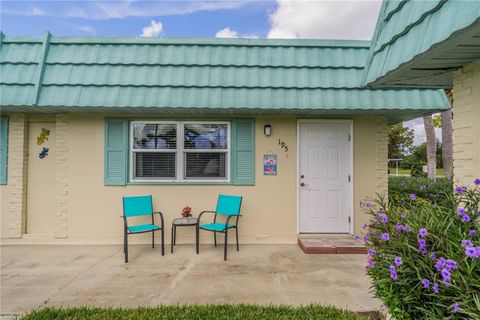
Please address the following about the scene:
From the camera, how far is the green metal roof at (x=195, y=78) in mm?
4816

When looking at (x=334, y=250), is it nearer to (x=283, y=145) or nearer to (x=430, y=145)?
(x=283, y=145)

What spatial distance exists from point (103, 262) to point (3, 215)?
2754 mm

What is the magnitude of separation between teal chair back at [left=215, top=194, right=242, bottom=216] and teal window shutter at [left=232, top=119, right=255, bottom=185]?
0.41 meters

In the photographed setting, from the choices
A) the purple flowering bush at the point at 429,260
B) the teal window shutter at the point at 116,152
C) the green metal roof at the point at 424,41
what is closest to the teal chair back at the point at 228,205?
the teal window shutter at the point at 116,152

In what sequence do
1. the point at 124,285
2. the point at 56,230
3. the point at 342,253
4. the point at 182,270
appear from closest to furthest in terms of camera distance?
the point at 124,285 → the point at 182,270 → the point at 342,253 → the point at 56,230

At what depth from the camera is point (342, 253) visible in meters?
4.78

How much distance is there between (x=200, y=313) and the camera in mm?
2791

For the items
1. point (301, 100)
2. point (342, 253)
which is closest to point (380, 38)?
→ point (301, 100)

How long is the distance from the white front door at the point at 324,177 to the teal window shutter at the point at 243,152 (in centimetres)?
99

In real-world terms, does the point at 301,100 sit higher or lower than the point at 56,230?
higher

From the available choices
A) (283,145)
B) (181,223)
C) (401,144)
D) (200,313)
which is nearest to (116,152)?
(181,223)

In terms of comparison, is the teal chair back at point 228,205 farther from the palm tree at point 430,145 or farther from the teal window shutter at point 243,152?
the palm tree at point 430,145

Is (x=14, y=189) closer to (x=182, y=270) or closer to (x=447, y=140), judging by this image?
(x=182, y=270)

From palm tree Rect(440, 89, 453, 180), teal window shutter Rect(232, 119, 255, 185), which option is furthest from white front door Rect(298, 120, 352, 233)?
palm tree Rect(440, 89, 453, 180)
